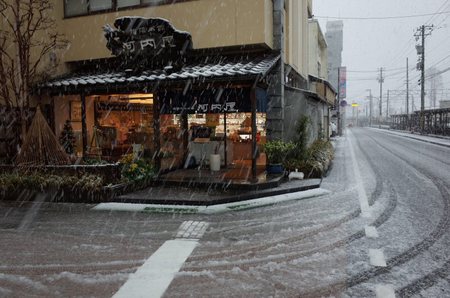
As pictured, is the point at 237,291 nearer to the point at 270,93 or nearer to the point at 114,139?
the point at 270,93

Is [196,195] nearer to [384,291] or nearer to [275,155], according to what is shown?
[275,155]

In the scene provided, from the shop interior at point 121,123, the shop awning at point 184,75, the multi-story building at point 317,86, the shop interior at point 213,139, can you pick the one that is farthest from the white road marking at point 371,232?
the multi-story building at point 317,86

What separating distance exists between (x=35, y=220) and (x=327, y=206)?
7.20 meters

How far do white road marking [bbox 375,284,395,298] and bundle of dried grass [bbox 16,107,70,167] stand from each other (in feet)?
32.9

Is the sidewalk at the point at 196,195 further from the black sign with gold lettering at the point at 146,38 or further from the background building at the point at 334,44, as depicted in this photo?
the background building at the point at 334,44

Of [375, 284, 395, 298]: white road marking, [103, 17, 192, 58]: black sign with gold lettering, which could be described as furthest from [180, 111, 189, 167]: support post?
[375, 284, 395, 298]: white road marking

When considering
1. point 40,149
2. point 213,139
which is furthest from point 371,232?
point 40,149

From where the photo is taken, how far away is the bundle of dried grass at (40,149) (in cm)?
1148

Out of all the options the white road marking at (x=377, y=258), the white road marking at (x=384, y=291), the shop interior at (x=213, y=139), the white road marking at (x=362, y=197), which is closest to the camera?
the white road marking at (x=384, y=291)

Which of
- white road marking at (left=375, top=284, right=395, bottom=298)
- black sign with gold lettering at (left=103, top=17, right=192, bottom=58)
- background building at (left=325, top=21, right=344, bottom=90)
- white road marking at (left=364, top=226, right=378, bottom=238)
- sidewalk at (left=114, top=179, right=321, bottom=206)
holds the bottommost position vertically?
white road marking at (left=375, top=284, right=395, bottom=298)

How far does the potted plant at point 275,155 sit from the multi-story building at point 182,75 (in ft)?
2.63

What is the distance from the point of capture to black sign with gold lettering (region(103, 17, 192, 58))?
13133mm

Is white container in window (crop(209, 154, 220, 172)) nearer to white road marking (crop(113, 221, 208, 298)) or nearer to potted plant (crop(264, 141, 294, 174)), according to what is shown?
potted plant (crop(264, 141, 294, 174))

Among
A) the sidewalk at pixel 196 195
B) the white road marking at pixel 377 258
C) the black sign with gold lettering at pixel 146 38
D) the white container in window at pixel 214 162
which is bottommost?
the white road marking at pixel 377 258
